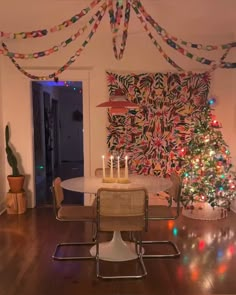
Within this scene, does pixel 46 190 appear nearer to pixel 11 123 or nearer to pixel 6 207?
pixel 6 207

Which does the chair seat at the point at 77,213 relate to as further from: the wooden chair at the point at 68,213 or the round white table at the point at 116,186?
the round white table at the point at 116,186

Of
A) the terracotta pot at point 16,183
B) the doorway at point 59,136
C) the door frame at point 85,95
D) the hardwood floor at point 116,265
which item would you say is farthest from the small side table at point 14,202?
the doorway at point 59,136

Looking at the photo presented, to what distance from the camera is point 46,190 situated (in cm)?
613

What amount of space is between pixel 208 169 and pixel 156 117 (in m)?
1.12

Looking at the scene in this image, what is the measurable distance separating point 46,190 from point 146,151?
226cm

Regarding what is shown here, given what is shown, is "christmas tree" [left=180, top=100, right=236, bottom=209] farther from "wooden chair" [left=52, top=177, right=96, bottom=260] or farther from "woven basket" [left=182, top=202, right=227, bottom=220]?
"wooden chair" [left=52, top=177, right=96, bottom=260]

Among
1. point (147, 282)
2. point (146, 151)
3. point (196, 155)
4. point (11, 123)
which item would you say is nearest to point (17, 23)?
point (11, 123)

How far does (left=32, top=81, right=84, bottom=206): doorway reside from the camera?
261 inches

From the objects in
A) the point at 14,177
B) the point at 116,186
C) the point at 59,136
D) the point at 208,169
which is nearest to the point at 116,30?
the point at 116,186

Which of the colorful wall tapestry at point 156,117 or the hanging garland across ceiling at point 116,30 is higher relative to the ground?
the hanging garland across ceiling at point 116,30

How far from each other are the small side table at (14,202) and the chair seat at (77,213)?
5.49 ft

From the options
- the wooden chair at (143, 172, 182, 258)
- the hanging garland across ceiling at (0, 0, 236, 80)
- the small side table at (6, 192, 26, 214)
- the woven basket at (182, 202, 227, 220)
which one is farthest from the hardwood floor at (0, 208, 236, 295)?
the hanging garland across ceiling at (0, 0, 236, 80)

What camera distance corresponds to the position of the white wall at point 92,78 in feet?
15.9

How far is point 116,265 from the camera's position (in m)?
3.06
